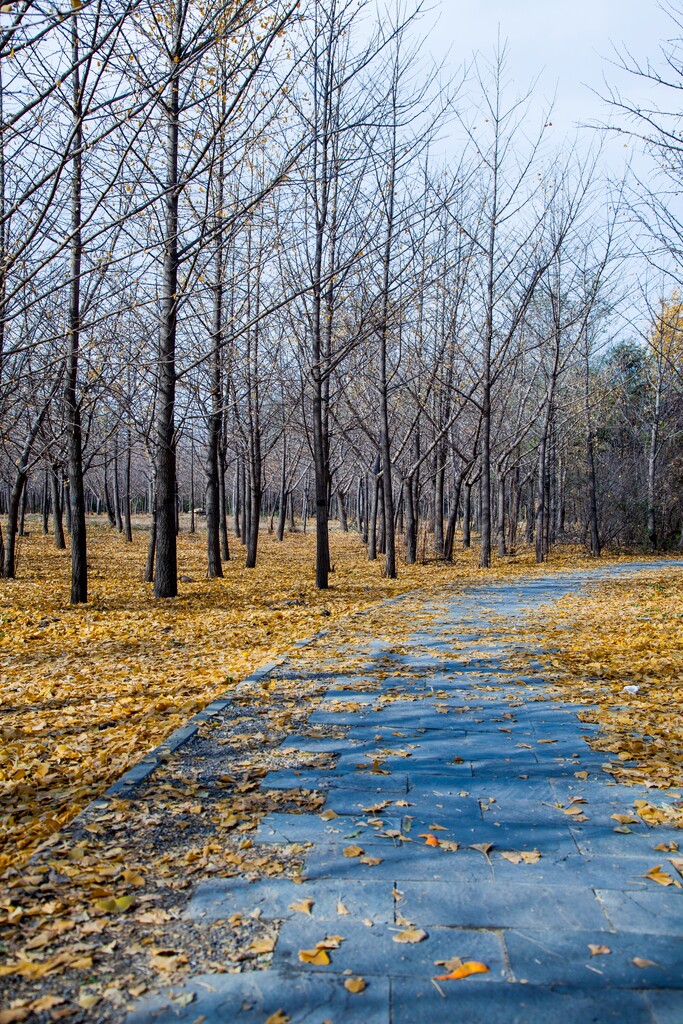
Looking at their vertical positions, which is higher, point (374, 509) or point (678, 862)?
point (374, 509)

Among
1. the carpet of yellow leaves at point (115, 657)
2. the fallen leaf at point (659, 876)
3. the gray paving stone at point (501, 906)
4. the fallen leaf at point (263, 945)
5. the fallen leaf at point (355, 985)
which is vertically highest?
Answer: the fallen leaf at point (355, 985)

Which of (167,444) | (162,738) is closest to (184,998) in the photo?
(162,738)

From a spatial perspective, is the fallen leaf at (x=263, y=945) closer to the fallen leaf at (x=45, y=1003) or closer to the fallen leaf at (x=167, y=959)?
the fallen leaf at (x=167, y=959)

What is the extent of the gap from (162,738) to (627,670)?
4183mm

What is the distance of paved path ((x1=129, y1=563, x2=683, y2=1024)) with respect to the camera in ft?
7.11

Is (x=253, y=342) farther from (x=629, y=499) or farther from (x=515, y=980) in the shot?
(x=515, y=980)

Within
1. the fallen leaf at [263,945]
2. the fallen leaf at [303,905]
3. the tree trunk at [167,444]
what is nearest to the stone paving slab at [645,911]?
the fallen leaf at [303,905]

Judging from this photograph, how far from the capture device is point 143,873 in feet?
9.84

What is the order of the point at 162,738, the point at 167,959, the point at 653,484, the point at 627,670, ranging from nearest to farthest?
the point at 167,959 → the point at 162,738 → the point at 627,670 → the point at 653,484

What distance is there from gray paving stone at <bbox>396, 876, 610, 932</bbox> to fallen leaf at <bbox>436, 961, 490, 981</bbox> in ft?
0.80

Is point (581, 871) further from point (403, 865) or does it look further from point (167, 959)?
point (167, 959)

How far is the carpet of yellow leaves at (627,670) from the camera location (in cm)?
439

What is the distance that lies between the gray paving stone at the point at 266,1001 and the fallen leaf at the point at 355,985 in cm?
1

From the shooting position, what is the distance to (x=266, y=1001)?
7.12 ft
